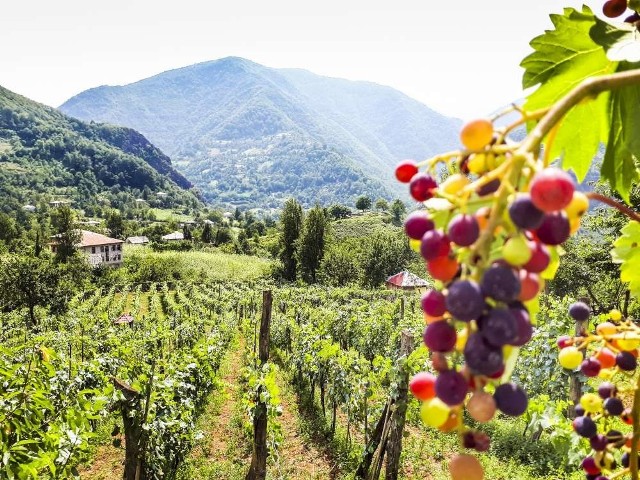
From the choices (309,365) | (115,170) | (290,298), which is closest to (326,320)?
(309,365)

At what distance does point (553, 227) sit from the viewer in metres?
0.52

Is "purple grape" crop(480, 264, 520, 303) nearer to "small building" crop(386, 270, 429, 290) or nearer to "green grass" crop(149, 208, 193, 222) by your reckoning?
"small building" crop(386, 270, 429, 290)

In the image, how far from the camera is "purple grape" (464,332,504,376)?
1.66ft

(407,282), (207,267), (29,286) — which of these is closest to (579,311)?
(29,286)

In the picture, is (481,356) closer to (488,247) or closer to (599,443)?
(488,247)

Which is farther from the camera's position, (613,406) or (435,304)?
(613,406)

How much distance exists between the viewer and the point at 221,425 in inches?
474

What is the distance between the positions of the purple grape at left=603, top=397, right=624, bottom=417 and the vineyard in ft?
10.7

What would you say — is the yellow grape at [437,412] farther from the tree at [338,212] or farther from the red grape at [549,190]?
the tree at [338,212]

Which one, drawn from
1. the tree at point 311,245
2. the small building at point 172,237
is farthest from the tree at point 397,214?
the small building at point 172,237

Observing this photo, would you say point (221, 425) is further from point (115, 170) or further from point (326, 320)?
point (115, 170)

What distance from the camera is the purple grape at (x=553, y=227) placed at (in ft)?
1.71

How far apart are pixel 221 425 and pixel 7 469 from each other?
9.72m

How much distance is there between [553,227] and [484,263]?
0.32ft
